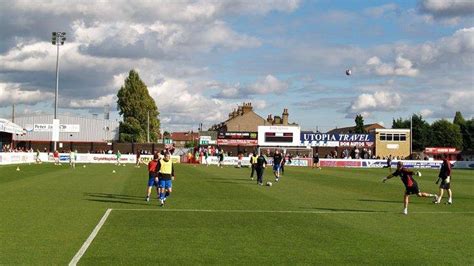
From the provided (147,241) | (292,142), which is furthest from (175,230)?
(292,142)

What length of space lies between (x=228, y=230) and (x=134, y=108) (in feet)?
290

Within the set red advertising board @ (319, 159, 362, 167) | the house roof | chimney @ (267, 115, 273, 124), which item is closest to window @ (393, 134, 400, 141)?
red advertising board @ (319, 159, 362, 167)

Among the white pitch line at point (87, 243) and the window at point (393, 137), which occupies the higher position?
the window at point (393, 137)

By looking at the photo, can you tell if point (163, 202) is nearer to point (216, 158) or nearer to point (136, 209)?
point (136, 209)

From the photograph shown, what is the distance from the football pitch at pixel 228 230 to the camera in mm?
10648

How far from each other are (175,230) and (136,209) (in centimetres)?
461

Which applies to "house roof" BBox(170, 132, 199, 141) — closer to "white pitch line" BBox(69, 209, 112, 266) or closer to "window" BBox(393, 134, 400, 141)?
"window" BBox(393, 134, 400, 141)

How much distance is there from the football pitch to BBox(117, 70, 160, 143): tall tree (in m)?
76.2

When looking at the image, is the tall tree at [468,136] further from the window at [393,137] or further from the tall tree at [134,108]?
the tall tree at [134,108]

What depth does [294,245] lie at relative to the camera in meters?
12.0

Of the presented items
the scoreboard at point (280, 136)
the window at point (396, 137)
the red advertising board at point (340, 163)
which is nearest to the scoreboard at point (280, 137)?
the scoreboard at point (280, 136)

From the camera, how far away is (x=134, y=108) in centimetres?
10056

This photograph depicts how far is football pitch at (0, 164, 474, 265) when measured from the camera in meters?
10.6

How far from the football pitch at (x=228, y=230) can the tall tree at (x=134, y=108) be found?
76.2 meters
